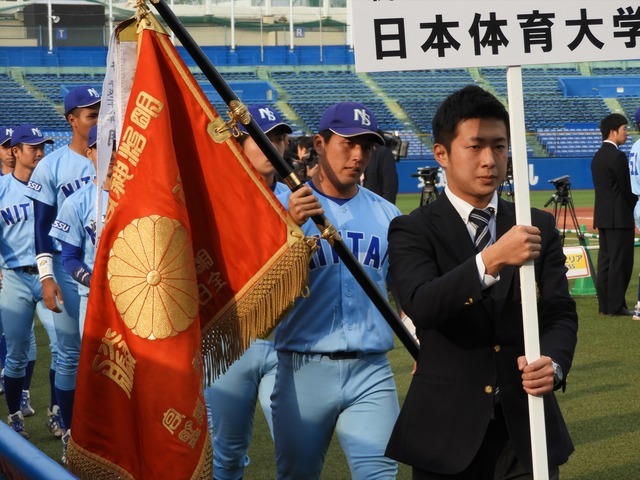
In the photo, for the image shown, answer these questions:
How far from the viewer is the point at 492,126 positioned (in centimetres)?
350

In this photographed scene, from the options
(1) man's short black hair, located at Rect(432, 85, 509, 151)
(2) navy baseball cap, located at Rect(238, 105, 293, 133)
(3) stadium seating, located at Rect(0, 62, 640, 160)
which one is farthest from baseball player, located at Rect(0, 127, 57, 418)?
(3) stadium seating, located at Rect(0, 62, 640, 160)

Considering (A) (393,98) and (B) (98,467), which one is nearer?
(B) (98,467)

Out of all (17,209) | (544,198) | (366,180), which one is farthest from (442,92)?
(17,209)

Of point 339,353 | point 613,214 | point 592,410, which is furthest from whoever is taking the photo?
point 613,214

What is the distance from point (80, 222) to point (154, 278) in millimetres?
2753

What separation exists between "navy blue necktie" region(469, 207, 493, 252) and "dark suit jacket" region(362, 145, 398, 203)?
33.5ft

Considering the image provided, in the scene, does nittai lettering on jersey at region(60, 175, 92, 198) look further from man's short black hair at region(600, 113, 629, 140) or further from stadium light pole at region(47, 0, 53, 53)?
stadium light pole at region(47, 0, 53, 53)

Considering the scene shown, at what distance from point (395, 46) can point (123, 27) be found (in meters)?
1.56

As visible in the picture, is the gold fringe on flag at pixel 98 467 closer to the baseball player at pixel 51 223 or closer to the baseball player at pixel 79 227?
the baseball player at pixel 79 227

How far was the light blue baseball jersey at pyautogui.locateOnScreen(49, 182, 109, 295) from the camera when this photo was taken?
6.68 meters

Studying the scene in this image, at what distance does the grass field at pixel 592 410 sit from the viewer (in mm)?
6684

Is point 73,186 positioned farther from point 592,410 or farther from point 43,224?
point 592,410

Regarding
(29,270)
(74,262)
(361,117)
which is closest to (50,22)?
(29,270)

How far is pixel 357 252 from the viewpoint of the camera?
4742 millimetres
